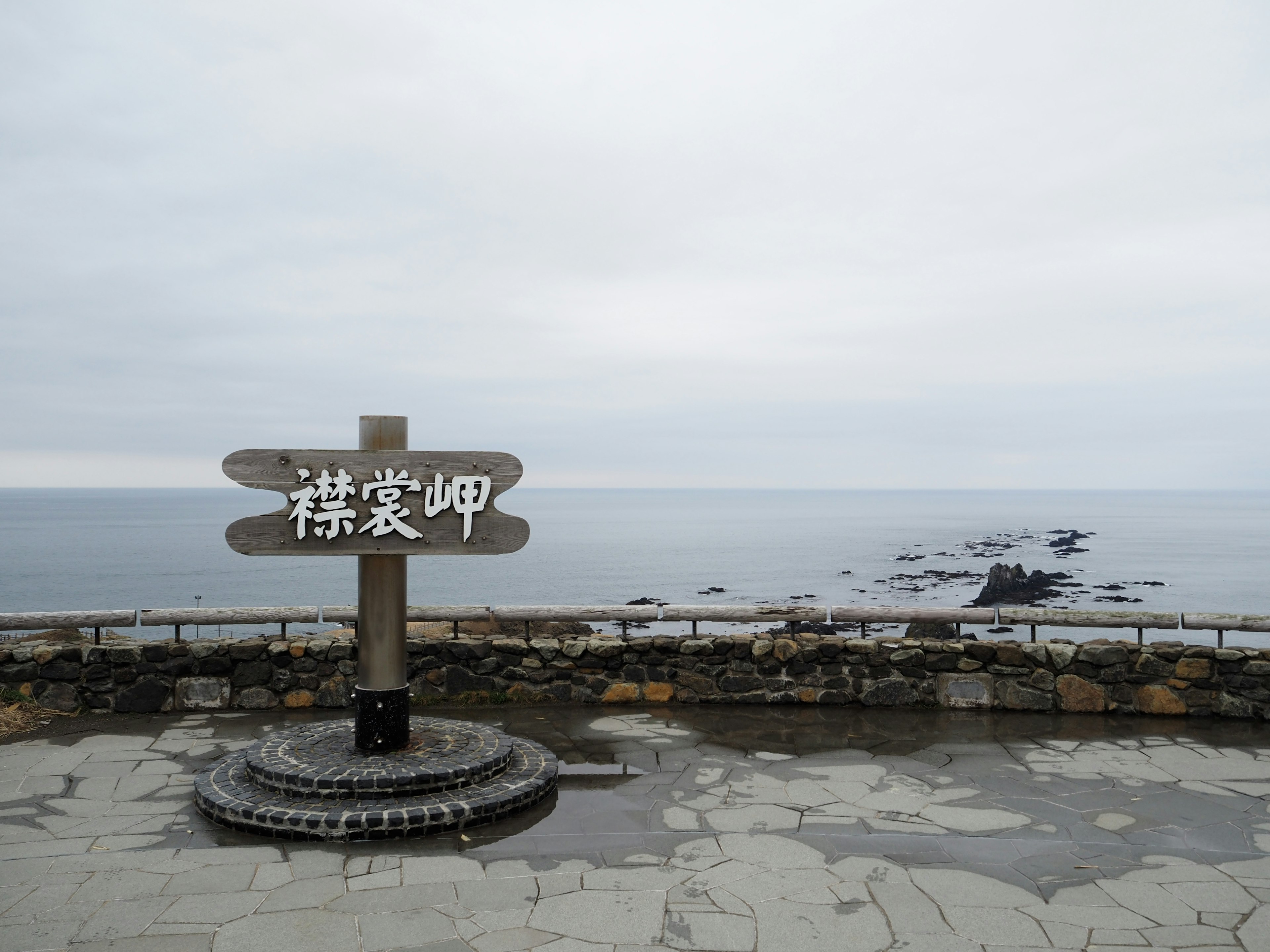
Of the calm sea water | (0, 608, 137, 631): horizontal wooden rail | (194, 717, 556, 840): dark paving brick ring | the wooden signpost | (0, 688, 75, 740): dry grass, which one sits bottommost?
the calm sea water

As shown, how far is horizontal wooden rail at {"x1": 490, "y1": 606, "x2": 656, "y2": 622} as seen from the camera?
7.33 metres

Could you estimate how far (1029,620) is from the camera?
281 inches

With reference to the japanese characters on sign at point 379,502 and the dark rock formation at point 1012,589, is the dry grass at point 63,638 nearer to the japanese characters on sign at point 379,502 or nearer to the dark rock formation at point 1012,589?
the japanese characters on sign at point 379,502

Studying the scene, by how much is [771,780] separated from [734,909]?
1.77 metres

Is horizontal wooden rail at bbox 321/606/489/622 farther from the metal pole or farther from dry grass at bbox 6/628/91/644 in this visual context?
dry grass at bbox 6/628/91/644

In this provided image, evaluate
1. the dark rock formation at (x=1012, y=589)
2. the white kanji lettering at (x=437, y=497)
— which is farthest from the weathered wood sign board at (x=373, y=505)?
the dark rock formation at (x=1012, y=589)

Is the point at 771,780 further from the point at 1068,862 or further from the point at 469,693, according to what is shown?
the point at 469,693

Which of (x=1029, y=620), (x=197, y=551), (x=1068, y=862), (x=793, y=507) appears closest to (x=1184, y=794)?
(x=1068, y=862)

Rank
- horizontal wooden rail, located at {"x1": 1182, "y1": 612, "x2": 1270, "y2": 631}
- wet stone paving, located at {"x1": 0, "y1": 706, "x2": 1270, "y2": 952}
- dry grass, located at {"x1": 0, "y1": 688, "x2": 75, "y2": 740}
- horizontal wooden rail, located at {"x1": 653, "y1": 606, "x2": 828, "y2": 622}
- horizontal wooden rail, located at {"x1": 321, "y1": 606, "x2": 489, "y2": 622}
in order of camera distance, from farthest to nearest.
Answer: horizontal wooden rail, located at {"x1": 653, "y1": 606, "x2": 828, "y2": 622}, horizontal wooden rail, located at {"x1": 321, "y1": 606, "x2": 489, "y2": 622}, horizontal wooden rail, located at {"x1": 1182, "y1": 612, "x2": 1270, "y2": 631}, dry grass, located at {"x1": 0, "y1": 688, "x2": 75, "y2": 740}, wet stone paving, located at {"x1": 0, "y1": 706, "x2": 1270, "y2": 952}

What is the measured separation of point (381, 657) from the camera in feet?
17.0

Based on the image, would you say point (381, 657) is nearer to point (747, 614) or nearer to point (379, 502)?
point (379, 502)

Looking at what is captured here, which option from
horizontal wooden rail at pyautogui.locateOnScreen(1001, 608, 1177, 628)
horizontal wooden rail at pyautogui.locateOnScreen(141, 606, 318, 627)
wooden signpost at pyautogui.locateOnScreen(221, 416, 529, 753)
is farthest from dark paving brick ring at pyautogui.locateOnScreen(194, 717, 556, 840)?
horizontal wooden rail at pyautogui.locateOnScreen(1001, 608, 1177, 628)

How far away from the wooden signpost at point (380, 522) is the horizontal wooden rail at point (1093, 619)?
4.57 meters

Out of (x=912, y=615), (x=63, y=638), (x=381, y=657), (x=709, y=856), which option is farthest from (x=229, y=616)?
(x=912, y=615)
